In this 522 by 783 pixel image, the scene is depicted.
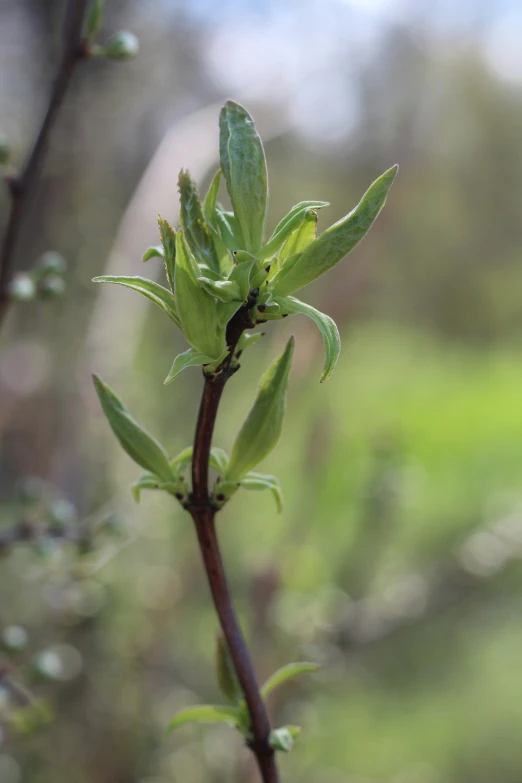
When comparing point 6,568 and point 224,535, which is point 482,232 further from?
point 6,568

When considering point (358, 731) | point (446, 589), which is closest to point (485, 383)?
point (358, 731)

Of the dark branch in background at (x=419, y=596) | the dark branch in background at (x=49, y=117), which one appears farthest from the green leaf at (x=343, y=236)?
the dark branch in background at (x=419, y=596)

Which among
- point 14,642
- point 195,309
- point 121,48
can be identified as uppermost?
point 121,48

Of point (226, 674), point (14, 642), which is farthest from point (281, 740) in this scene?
point (14, 642)

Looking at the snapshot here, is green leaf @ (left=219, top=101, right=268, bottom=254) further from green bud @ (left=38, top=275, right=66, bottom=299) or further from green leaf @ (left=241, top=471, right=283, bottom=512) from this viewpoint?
green bud @ (left=38, top=275, right=66, bottom=299)

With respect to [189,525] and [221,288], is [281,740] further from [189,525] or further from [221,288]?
[189,525]
